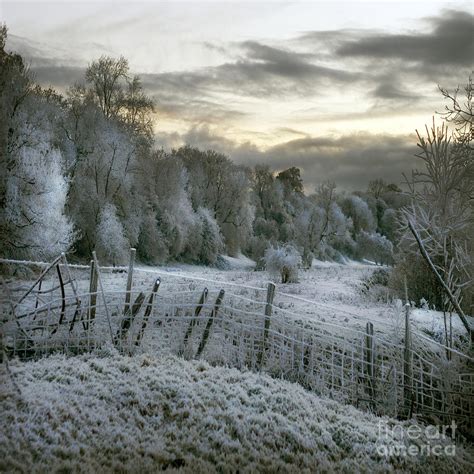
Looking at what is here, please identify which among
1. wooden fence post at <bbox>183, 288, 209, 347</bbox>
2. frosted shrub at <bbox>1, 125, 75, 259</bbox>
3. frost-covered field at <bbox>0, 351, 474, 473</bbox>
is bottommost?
frost-covered field at <bbox>0, 351, 474, 473</bbox>

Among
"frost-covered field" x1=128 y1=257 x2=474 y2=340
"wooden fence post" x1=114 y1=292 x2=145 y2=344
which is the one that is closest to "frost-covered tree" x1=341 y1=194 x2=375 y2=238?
"frost-covered field" x1=128 y1=257 x2=474 y2=340

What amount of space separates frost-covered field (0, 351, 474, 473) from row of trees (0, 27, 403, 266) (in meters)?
9.10

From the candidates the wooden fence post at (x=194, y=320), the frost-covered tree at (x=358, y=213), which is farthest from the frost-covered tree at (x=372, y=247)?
the wooden fence post at (x=194, y=320)

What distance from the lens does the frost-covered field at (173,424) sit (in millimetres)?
4461

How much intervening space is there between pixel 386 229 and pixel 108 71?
28907 mm

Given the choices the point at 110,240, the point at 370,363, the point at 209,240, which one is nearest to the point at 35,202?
the point at 110,240

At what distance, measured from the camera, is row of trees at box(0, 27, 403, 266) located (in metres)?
15.2

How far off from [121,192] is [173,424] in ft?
56.7

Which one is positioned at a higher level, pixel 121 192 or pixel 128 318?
pixel 121 192

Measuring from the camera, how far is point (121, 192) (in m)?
21.5

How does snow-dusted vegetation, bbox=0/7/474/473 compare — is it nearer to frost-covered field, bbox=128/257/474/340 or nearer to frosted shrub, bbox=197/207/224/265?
frost-covered field, bbox=128/257/474/340

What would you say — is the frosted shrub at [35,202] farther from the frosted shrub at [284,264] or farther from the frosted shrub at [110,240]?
the frosted shrub at [284,264]

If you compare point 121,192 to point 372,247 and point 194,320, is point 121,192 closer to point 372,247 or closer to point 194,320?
point 194,320

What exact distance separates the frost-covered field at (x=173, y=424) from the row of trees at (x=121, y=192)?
9.10 meters
